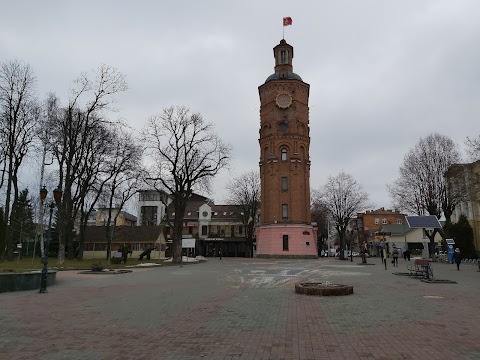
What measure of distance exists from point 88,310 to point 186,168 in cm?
3049

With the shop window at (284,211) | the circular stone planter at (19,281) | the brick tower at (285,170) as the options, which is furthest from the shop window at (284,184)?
the circular stone planter at (19,281)

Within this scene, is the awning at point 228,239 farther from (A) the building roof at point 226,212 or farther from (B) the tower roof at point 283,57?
(B) the tower roof at point 283,57

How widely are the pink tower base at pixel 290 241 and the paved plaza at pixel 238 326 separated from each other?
126 ft

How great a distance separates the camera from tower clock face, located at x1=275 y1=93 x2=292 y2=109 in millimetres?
55969

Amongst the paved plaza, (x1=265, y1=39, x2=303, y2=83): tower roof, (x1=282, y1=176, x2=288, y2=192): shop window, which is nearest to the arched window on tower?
(x1=265, y1=39, x2=303, y2=83): tower roof

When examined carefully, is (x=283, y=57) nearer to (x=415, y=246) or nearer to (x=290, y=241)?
(x=290, y=241)

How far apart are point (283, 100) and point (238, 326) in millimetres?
50579

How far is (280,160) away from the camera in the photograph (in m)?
55.4

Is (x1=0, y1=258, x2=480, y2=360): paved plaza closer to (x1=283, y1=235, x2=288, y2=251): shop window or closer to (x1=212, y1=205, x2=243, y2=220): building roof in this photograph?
(x1=283, y1=235, x2=288, y2=251): shop window

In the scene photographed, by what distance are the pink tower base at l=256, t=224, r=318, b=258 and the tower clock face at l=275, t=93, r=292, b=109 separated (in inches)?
687

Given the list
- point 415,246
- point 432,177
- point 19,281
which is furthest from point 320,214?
point 19,281

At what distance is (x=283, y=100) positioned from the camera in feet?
185

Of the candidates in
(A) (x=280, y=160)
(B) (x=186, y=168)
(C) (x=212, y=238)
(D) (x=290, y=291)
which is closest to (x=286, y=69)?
(A) (x=280, y=160)

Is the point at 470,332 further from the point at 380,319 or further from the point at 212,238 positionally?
the point at 212,238
